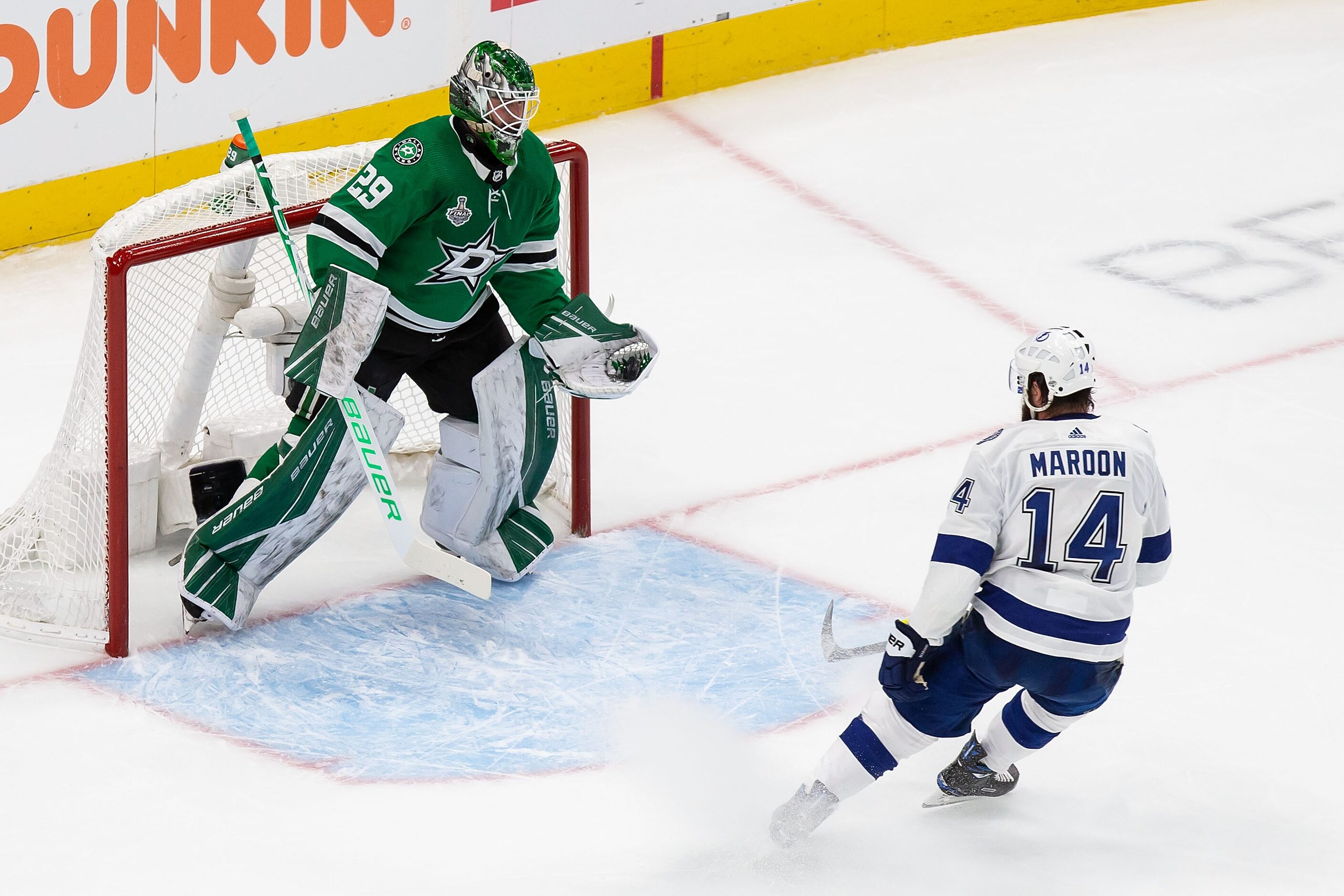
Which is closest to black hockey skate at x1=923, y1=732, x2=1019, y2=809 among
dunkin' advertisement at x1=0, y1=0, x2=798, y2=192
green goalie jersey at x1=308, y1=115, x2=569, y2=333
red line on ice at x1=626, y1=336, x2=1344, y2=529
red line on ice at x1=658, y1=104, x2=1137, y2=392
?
red line on ice at x1=626, y1=336, x2=1344, y2=529

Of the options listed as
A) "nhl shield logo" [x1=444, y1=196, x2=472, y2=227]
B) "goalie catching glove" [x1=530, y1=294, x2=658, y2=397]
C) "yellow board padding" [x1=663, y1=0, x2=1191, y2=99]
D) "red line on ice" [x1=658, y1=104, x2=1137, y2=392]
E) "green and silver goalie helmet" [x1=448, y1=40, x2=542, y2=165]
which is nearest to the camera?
"green and silver goalie helmet" [x1=448, y1=40, x2=542, y2=165]

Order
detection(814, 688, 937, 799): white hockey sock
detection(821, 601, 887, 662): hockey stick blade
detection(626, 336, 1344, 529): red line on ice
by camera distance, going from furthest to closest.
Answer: detection(626, 336, 1344, 529): red line on ice < detection(821, 601, 887, 662): hockey stick blade < detection(814, 688, 937, 799): white hockey sock

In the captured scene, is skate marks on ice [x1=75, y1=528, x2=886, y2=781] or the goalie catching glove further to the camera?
the goalie catching glove

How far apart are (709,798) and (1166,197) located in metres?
3.50

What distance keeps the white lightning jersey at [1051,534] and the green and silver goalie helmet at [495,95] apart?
1.16 metres

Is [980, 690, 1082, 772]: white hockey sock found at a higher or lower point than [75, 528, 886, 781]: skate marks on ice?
higher

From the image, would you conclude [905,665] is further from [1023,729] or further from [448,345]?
[448,345]

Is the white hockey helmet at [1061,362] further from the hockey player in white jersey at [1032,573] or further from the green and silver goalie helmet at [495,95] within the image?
the green and silver goalie helmet at [495,95]

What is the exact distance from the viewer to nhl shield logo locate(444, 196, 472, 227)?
3.72m

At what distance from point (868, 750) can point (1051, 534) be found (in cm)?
47

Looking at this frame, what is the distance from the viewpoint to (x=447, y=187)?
3688mm

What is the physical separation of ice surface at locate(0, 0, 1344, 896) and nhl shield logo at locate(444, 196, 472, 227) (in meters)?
0.87

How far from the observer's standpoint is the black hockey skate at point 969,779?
3.41 metres

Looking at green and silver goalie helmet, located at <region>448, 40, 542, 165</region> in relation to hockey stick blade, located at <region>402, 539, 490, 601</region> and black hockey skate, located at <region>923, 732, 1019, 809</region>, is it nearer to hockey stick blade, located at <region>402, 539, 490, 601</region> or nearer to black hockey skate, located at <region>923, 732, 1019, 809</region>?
hockey stick blade, located at <region>402, 539, 490, 601</region>
